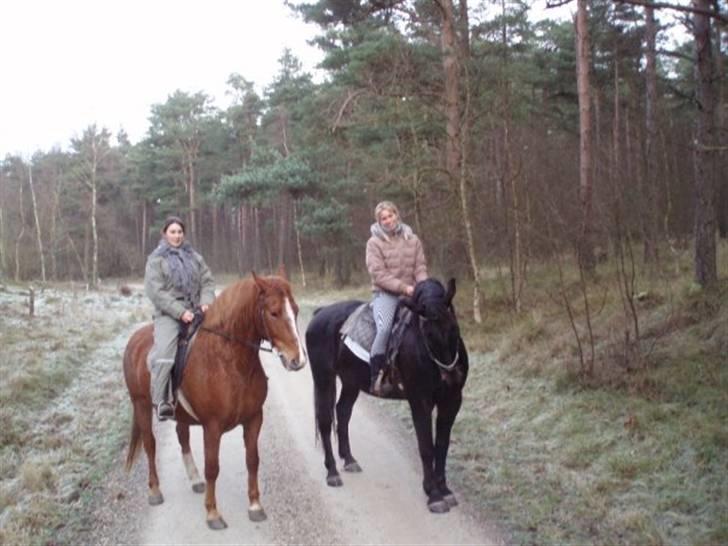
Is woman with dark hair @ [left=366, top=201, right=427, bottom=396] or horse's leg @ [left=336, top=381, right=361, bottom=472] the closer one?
woman with dark hair @ [left=366, top=201, right=427, bottom=396]

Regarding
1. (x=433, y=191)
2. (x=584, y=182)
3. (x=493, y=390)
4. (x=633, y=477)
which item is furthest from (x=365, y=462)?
(x=433, y=191)

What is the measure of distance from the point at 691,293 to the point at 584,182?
16.5 ft

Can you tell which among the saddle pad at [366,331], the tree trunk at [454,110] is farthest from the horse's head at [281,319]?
the tree trunk at [454,110]

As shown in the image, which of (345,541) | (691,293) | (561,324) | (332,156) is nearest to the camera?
(345,541)

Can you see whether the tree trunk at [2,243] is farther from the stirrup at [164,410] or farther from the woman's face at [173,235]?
the stirrup at [164,410]

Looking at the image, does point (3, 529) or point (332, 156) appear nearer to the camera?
point (3, 529)

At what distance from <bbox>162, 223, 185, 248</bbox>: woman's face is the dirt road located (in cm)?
233

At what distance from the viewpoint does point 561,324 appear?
11.2 metres

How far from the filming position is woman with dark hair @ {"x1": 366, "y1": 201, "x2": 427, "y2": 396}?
19.4 feet

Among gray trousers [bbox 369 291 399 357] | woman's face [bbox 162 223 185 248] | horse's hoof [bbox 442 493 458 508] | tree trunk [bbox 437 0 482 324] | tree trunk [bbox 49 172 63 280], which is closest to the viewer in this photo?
horse's hoof [bbox 442 493 458 508]

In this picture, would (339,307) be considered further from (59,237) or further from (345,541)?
(59,237)

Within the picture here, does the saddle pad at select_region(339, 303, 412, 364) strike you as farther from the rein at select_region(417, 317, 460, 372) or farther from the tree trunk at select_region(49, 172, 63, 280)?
the tree trunk at select_region(49, 172, 63, 280)

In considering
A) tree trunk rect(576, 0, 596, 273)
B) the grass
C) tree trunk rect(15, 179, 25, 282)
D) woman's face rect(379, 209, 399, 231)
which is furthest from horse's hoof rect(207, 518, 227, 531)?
tree trunk rect(15, 179, 25, 282)

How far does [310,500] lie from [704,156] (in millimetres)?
7228
